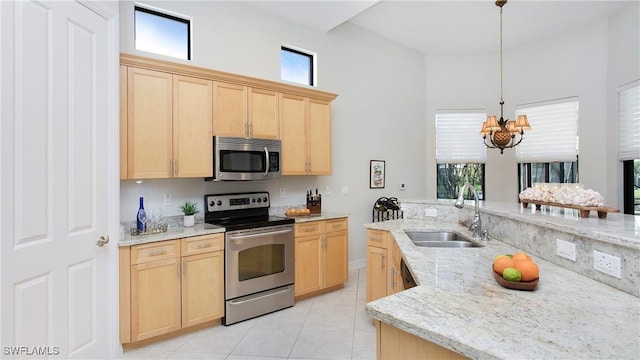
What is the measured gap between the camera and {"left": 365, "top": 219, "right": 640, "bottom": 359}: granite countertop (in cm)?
84

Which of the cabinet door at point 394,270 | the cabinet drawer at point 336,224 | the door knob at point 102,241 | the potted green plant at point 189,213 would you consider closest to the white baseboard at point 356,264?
the cabinet drawer at point 336,224

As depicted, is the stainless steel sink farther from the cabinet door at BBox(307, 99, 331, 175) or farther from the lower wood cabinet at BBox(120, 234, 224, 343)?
the lower wood cabinet at BBox(120, 234, 224, 343)

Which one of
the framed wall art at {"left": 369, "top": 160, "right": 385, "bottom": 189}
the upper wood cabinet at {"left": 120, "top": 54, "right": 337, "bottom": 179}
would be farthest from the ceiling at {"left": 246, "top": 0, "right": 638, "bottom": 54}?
the framed wall art at {"left": 369, "top": 160, "right": 385, "bottom": 189}

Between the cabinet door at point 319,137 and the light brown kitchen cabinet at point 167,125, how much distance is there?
122 cm

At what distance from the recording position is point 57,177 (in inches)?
74.6

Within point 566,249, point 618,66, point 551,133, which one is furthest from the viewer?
point 551,133

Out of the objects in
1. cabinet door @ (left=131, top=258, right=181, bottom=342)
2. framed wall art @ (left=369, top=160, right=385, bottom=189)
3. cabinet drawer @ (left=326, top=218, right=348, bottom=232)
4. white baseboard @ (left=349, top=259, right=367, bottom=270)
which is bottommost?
white baseboard @ (left=349, top=259, right=367, bottom=270)

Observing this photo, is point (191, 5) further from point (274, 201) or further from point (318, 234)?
point (318, 234)

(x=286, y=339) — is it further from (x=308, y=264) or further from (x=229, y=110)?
(x=229, y=110)

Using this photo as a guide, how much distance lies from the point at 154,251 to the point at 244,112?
1571 mm

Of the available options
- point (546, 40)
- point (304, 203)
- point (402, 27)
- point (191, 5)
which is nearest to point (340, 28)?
point (402, 27)

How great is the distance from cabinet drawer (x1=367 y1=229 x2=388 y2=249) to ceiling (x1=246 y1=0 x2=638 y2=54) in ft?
8.31

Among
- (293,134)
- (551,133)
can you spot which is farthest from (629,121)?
(293,134)

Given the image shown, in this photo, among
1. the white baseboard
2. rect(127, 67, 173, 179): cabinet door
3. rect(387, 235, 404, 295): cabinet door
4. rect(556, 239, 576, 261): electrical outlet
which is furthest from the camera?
the white baseboard
